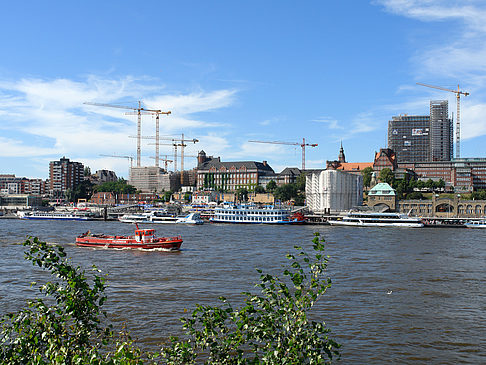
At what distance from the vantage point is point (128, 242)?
213 feet

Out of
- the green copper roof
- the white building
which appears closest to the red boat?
the white building

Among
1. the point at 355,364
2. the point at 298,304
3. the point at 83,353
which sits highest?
the point at 298,304

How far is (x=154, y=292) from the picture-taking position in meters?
35.8

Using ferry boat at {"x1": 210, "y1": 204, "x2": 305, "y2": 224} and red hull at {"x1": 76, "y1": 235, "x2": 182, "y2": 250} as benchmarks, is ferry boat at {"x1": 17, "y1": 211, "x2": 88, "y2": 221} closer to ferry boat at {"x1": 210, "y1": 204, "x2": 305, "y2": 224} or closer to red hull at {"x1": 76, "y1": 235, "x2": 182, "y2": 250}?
ferry boat at {"x1": 210, "y1": 204, "x2": 305, "y2": 224}

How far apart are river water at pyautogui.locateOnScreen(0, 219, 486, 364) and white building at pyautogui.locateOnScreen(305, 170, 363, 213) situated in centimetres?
9726

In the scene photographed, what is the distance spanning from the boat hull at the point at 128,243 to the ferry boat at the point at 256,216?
62.2 metres

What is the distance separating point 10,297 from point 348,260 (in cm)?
3388

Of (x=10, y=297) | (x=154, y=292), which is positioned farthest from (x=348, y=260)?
(x=10, y=297)

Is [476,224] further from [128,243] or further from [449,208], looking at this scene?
[128,243]

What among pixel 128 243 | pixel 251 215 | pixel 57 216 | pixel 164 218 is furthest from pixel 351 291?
pixel 57 216

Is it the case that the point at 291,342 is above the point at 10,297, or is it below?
above

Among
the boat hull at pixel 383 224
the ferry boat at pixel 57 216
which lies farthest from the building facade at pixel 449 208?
the ferry boat at pixel 57 216

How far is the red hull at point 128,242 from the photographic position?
63.0m

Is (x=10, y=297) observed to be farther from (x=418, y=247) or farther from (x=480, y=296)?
(x=418, y=247)
